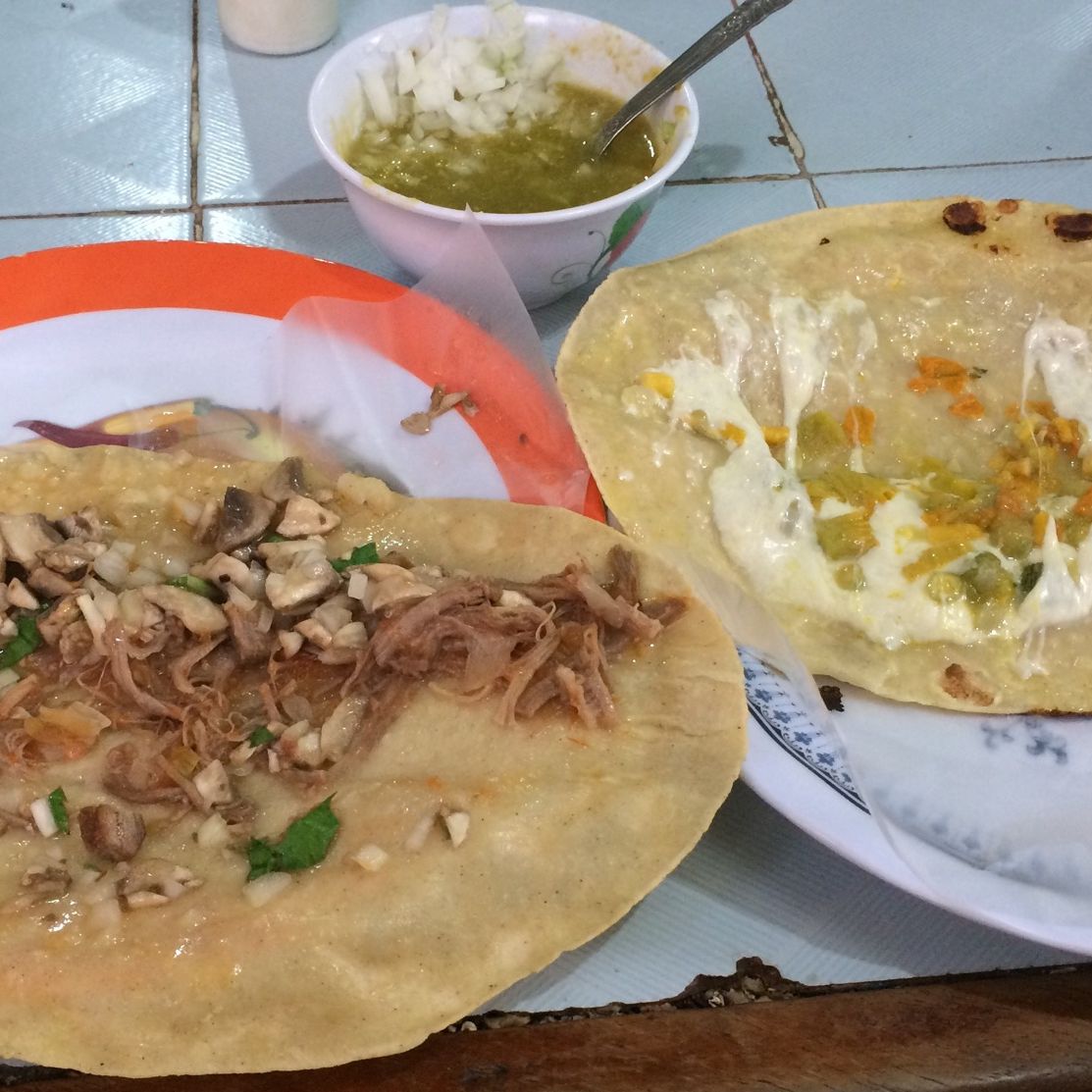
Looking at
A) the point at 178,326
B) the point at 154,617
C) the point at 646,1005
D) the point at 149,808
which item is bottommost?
the point at 646,1005

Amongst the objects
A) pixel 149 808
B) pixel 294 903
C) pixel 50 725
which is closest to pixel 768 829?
pixel 294 903

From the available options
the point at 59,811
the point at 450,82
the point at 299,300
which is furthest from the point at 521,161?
the point at 59,811

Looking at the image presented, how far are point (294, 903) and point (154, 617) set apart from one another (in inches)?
20.4

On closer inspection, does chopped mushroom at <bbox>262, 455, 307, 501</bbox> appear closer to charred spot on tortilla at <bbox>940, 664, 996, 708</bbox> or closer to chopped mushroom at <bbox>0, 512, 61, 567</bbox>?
chopped mushroom at <bbox>0, 512, 61, 567</bbox>

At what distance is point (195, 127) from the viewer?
2746 mm

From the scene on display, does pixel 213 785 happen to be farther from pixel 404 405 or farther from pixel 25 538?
pixel 404 405

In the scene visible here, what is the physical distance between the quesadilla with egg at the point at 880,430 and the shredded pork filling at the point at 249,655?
308mm

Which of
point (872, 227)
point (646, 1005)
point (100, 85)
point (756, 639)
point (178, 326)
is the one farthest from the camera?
point (100, 85)

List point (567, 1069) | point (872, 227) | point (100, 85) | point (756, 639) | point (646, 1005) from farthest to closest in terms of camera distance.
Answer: point (100, 85) → point (872, 227) → point (756, 639) → point (646, 1005) → point (567, 1069)

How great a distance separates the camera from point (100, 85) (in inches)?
112

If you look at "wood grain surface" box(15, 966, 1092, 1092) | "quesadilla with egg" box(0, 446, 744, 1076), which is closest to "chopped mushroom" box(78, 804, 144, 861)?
"quesadilla with egg" box(0, 446, 744, 1076)

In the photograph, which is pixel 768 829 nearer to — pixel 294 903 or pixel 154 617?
pixel 294 903

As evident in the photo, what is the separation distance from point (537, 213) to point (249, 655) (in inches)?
41.4

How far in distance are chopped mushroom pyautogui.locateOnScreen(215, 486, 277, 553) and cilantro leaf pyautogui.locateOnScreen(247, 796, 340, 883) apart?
0.51 meters
